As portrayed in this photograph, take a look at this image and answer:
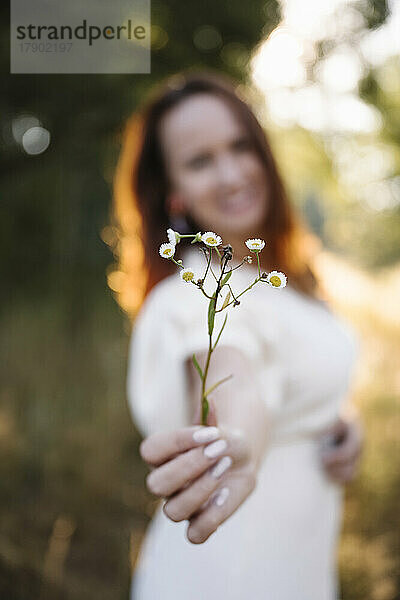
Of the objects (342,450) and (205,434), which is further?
(342,450)

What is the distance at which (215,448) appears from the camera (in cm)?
44

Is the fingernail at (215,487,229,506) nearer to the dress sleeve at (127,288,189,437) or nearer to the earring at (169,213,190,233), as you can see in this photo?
the dress sleeve at (127,288,189,437)

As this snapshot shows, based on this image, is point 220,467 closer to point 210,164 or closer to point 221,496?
point 221,496

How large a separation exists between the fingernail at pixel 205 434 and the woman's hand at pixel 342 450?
52 centimetres

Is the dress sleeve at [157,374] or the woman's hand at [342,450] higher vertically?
the dress sleeve at [157,374]

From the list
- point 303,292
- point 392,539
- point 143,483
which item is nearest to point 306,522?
point 303,292

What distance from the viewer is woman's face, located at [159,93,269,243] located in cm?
80

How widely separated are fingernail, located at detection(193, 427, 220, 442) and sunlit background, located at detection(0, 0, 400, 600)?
0.52 meters

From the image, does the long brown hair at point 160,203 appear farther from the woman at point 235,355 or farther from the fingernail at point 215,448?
the fingernail at point 215,448

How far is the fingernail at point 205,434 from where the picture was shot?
0.43 meters

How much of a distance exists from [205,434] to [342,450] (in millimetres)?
554

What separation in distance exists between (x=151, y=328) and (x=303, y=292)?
350mm

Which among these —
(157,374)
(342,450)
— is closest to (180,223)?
(157,374)

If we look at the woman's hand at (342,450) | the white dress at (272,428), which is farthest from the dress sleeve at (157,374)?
the woman's hand at (342,450)
